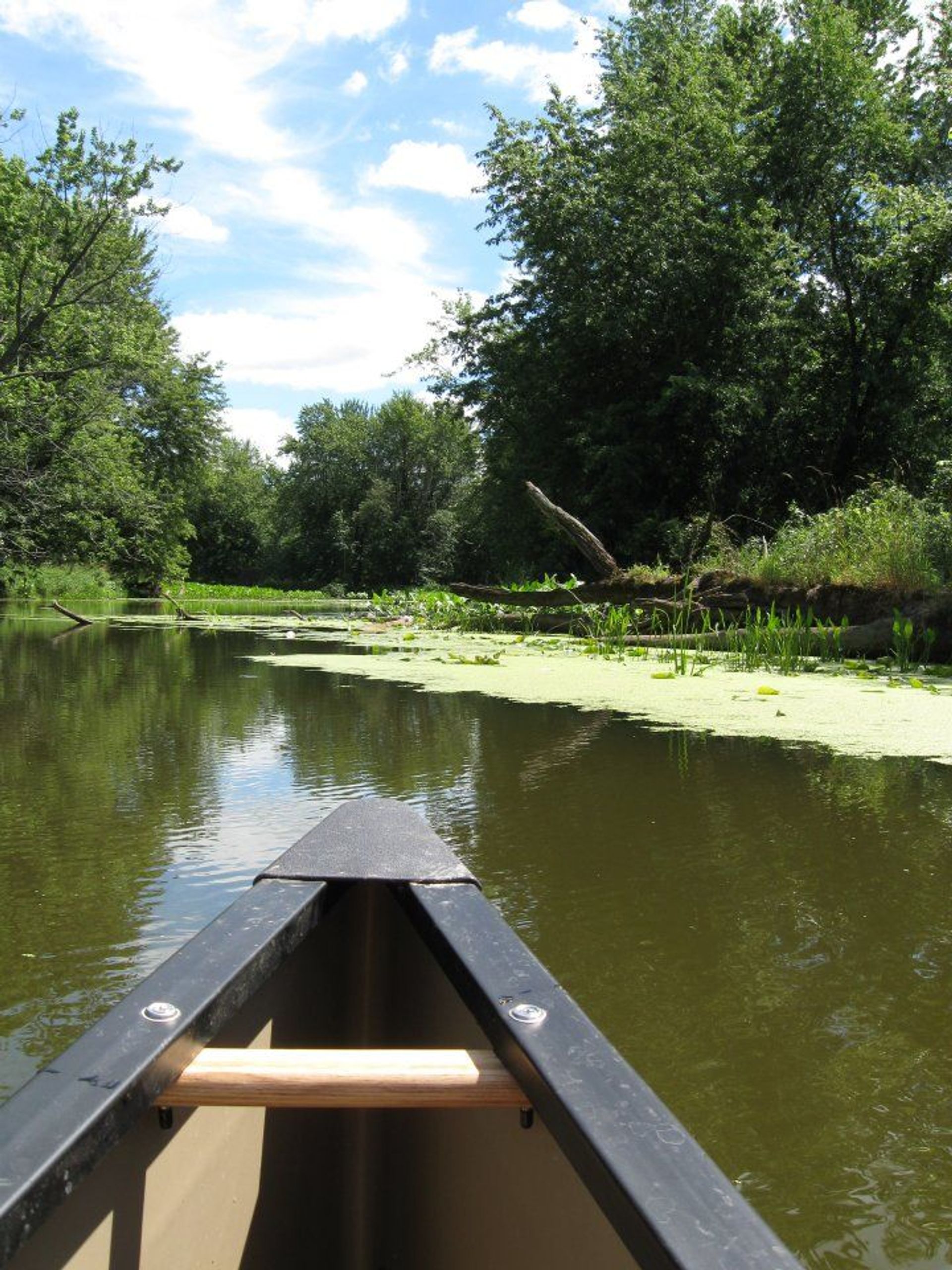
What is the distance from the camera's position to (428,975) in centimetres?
98

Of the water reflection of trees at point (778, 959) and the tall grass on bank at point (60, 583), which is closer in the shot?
the water reflection of trees at point (778, 959)

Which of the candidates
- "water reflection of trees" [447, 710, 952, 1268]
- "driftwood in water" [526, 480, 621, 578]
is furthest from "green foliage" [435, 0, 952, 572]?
"water reflection of trees" [447, 710, 952, 1268]

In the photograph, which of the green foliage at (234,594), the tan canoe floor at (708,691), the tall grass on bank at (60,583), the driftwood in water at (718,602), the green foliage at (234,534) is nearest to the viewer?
the tan canoe floor at (708,691)

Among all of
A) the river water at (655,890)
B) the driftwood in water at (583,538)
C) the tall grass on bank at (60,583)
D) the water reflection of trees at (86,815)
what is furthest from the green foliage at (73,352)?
the river water at (655,890)

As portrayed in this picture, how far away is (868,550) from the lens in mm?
7137

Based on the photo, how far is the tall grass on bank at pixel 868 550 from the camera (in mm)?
6555

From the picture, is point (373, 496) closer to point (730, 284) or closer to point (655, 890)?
point (730, 284)

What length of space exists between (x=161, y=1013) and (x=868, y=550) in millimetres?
7213

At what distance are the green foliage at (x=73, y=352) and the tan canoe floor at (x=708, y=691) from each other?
7.67 meters

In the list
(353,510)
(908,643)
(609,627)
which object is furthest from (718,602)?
(353,510)

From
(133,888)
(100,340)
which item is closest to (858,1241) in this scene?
(133,888)

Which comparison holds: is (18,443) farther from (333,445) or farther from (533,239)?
(333,445)

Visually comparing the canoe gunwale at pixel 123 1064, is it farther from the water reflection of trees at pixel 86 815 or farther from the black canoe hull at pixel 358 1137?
the water reflection of trees at pixel 86 815

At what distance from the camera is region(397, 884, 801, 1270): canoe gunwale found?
1.68 ft
